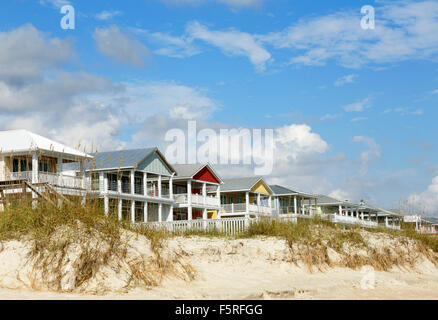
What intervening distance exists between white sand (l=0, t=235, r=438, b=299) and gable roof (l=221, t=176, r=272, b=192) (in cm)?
3113

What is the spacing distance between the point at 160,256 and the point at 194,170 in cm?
3165

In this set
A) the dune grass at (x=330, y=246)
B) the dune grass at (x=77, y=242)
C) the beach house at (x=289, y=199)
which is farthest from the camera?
the beach house at (x=289, y=199)

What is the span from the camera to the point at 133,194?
3738 cm

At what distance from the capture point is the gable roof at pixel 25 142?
99.8ft

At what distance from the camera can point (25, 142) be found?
102ft

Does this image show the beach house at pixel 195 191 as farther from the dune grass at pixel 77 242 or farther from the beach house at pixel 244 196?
the dune grass at pixel 77 242

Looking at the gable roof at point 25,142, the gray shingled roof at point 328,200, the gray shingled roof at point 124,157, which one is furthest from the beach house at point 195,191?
the gray shingled roof at point 328,200

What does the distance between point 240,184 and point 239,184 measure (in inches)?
7.1

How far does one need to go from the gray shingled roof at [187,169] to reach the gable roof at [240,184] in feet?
21.2

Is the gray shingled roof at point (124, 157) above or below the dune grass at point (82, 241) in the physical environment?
above

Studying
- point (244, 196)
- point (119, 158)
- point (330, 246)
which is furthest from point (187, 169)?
point (330, 246)

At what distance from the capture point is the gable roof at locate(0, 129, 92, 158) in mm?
30422
